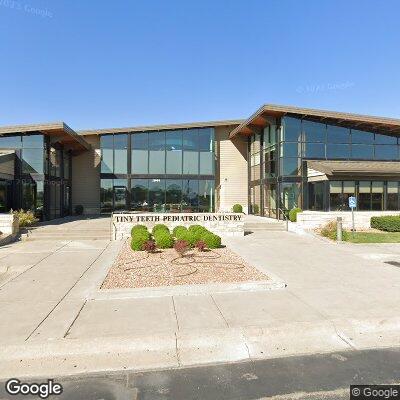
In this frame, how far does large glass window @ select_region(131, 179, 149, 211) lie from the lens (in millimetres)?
28656

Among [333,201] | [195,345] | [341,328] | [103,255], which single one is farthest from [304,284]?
[333,201]

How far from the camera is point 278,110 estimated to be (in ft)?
75.0

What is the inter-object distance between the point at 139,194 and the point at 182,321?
23238 millimetres

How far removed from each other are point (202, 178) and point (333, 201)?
38.1 ft

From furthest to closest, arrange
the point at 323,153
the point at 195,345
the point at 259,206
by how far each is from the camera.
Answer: the point at 259,206 < the point at 323,153 < the point at 195,345

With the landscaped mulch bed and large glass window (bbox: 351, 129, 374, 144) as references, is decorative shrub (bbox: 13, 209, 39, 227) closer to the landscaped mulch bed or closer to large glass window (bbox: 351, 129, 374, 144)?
the landscaped mulch bed

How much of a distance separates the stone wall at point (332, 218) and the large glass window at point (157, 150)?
13.6 meters

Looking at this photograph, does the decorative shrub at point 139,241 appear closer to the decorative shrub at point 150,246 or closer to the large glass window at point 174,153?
the decorative shrub at point 150,246

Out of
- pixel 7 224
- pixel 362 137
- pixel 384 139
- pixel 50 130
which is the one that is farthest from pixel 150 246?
pixel 384 139

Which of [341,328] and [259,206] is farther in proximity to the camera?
[259,206]

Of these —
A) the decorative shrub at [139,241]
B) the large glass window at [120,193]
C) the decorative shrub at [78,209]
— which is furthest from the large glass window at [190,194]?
the decorative shrub at [139,241]

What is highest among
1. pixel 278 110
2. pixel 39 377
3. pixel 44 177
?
pixel 278 110

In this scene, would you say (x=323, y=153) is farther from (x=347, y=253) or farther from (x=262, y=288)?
(x=262, y=288)

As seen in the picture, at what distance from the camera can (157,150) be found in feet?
94.6
